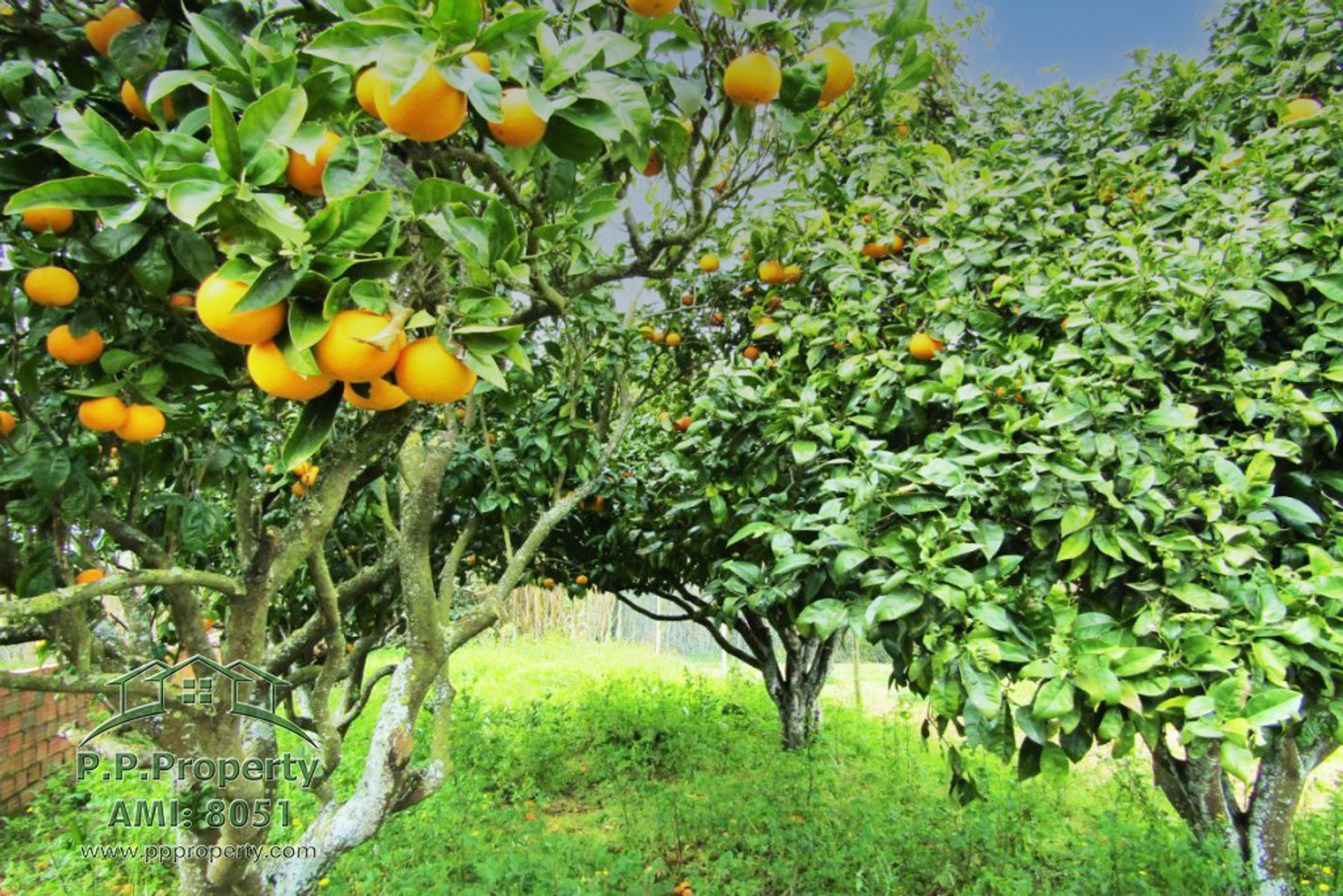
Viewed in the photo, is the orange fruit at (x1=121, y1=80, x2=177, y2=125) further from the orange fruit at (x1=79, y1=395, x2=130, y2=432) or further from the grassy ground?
the grassy ground

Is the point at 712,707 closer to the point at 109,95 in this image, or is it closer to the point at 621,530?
the point at 621,530

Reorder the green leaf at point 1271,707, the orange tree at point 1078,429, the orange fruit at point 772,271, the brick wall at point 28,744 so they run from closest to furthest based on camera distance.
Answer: the green leaf at point 1271,707 < the orange tree at point 1078,429 < the orange fruit at point 772,271 < the brick wall at point 28,744

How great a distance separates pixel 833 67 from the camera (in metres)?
1.11

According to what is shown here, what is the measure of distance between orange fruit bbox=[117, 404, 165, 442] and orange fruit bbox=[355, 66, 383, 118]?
24.4 inches

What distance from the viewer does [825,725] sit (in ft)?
17.1

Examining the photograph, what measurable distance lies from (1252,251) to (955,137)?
4.87 ft

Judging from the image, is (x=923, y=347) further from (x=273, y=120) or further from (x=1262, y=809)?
(x=1262, y=809)

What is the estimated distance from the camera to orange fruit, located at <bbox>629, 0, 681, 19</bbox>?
3.18ft

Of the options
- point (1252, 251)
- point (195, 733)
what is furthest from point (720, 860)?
point (1252, 251)

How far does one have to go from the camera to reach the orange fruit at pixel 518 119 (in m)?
0.84

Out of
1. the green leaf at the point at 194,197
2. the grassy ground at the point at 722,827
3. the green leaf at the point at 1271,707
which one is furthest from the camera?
the grassy ground at the point at 722,827

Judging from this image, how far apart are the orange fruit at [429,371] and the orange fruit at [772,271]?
1.92 meters

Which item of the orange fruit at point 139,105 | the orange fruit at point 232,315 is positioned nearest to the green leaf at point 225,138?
the orange fruit at point 232,315

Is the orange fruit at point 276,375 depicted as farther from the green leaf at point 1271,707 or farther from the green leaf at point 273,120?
the green leaf at point 1271,707
